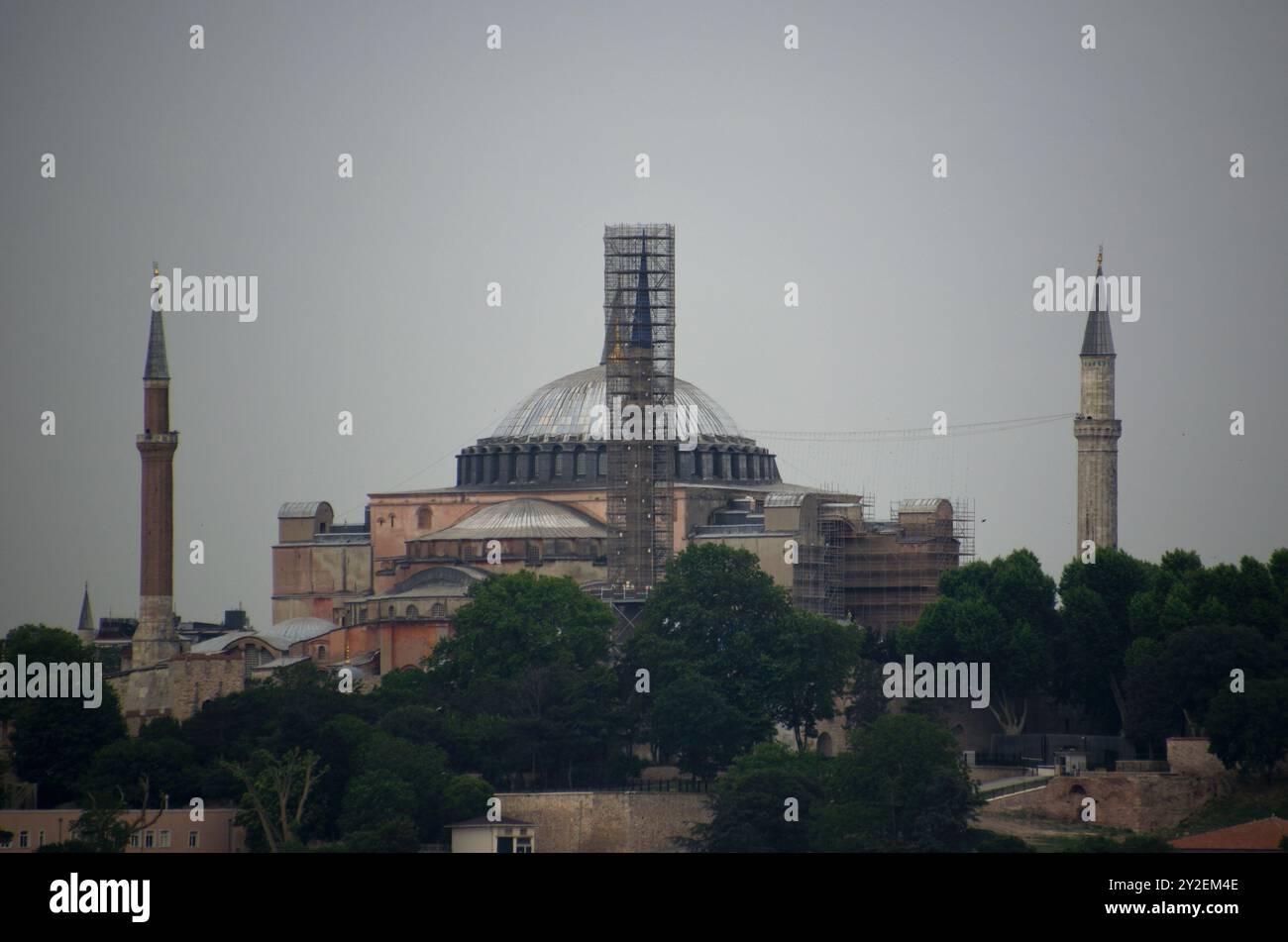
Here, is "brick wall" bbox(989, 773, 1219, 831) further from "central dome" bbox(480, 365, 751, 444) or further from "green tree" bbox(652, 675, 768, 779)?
"central dome" bbox(480, 365, 751, 444)

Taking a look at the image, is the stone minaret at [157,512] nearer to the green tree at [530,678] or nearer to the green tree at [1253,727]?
the green tree at [530,678]

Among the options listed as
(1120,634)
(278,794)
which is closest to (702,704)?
(278,794)

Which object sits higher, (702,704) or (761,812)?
(702,704)

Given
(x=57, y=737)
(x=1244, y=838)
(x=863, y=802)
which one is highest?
(x=57, y=737)

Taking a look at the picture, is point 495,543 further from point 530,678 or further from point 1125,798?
point 1125,798

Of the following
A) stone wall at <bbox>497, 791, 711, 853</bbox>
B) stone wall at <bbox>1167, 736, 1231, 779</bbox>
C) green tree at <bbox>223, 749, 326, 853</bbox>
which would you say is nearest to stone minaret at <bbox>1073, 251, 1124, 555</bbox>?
stone wall at <bbox>1167, 736, 1231, 779</bbox>
